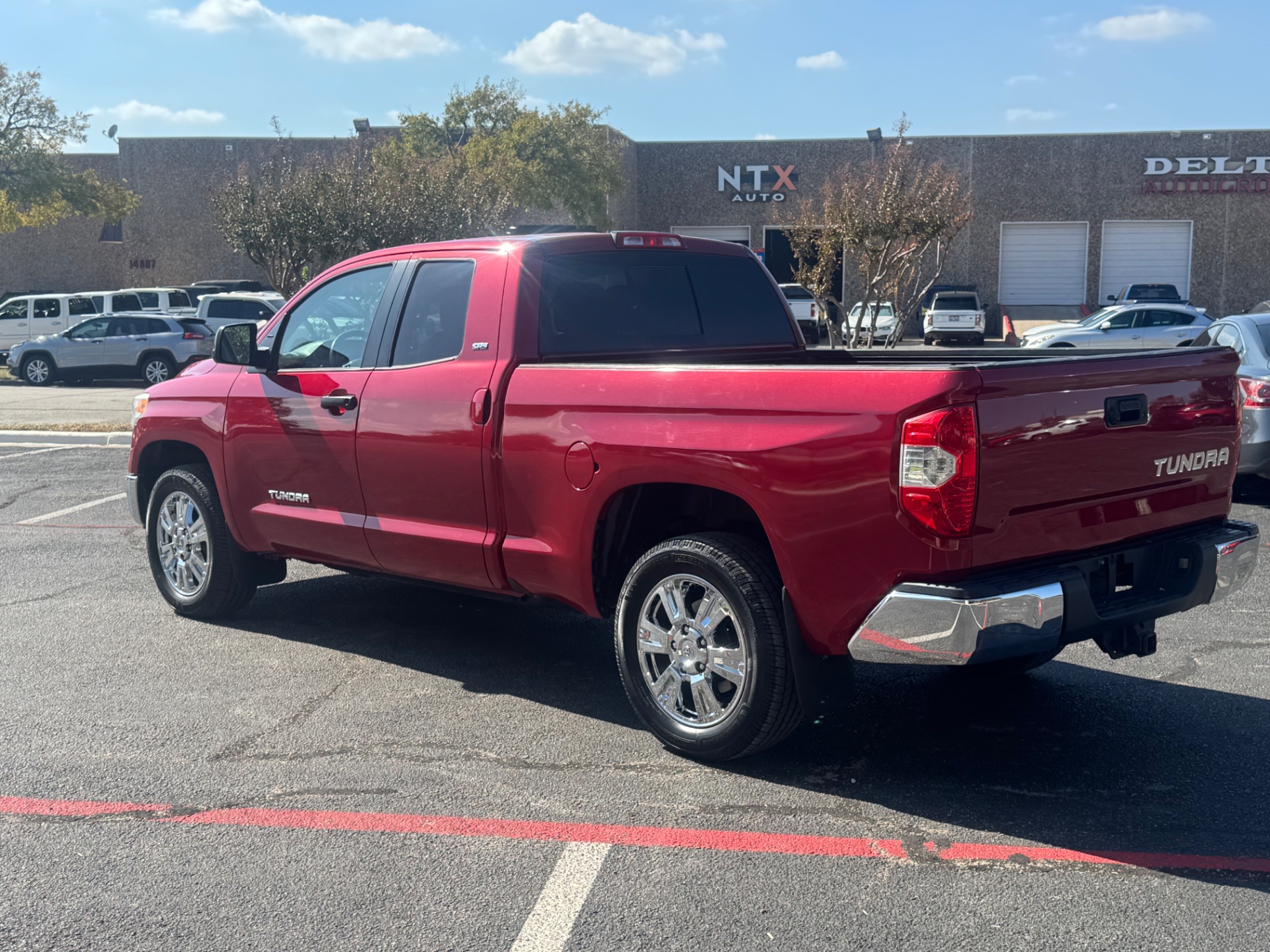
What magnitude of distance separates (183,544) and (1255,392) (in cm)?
790

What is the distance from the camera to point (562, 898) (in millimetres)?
3506

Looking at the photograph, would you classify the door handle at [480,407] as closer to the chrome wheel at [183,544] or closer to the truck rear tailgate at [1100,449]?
the truck rear tailgate at [1100,449]

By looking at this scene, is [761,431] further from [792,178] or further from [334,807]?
[792,178]

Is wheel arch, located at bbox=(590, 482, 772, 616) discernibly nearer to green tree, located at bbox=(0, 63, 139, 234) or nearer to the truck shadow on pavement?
the truck shadow on pavement

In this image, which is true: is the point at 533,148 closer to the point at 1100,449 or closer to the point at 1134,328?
the point at 1134,328

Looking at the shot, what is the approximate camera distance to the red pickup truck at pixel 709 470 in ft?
12.4

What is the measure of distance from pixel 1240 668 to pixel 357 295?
4457 mm

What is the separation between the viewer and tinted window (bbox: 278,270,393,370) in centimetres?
577

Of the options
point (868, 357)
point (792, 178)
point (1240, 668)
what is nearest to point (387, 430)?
point (868, 357)

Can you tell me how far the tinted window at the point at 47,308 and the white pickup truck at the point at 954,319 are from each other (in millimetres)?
23245

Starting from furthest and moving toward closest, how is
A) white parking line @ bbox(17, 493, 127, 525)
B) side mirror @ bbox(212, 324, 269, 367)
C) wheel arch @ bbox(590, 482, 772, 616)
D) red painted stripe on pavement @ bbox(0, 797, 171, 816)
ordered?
white parking line @ bbox(17, 493, 127, 525), side mirror @ bbox(212, 324, 269, 367), wheel arch @ bbox(590, 482, 772, 616), red painted stripe on pavement @ bbox(0, 797, 171, 816)

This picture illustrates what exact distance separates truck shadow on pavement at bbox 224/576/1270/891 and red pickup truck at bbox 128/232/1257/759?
1.01 feet

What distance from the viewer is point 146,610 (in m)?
6.98

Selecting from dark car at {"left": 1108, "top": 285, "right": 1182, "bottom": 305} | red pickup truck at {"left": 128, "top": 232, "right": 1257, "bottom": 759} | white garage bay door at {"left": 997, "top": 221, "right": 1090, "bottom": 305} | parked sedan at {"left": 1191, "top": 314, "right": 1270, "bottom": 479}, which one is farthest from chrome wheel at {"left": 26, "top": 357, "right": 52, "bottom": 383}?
white garage bay door at {"left": 997, "top": 221, "right": 1090, "bottom": 305}
